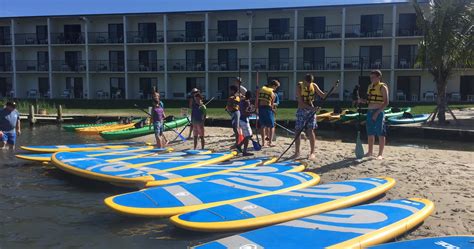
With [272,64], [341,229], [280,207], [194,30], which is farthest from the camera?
[194,30]

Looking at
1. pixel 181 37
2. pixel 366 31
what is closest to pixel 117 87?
pixel 181 37

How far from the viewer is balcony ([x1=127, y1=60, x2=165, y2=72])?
38.2 meters

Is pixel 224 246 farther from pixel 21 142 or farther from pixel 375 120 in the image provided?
pixel 21 142

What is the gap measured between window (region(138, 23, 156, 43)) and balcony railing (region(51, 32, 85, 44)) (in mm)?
5197

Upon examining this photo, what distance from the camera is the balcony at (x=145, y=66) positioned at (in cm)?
3822

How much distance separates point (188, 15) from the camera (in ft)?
125

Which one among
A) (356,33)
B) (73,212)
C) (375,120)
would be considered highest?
(356,33)

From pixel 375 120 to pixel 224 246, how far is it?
498 centimetres

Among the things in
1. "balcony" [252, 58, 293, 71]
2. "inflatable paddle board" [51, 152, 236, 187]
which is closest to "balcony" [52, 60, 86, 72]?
"balcony" [252, 58, 293, 71]

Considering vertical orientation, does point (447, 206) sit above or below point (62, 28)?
below

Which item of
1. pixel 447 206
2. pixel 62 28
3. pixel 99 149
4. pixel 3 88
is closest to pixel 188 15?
pixel 62 28

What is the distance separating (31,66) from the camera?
40.2m

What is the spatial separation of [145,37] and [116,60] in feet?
11.3

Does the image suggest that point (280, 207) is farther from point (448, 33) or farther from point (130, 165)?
A: point (448, 33)
